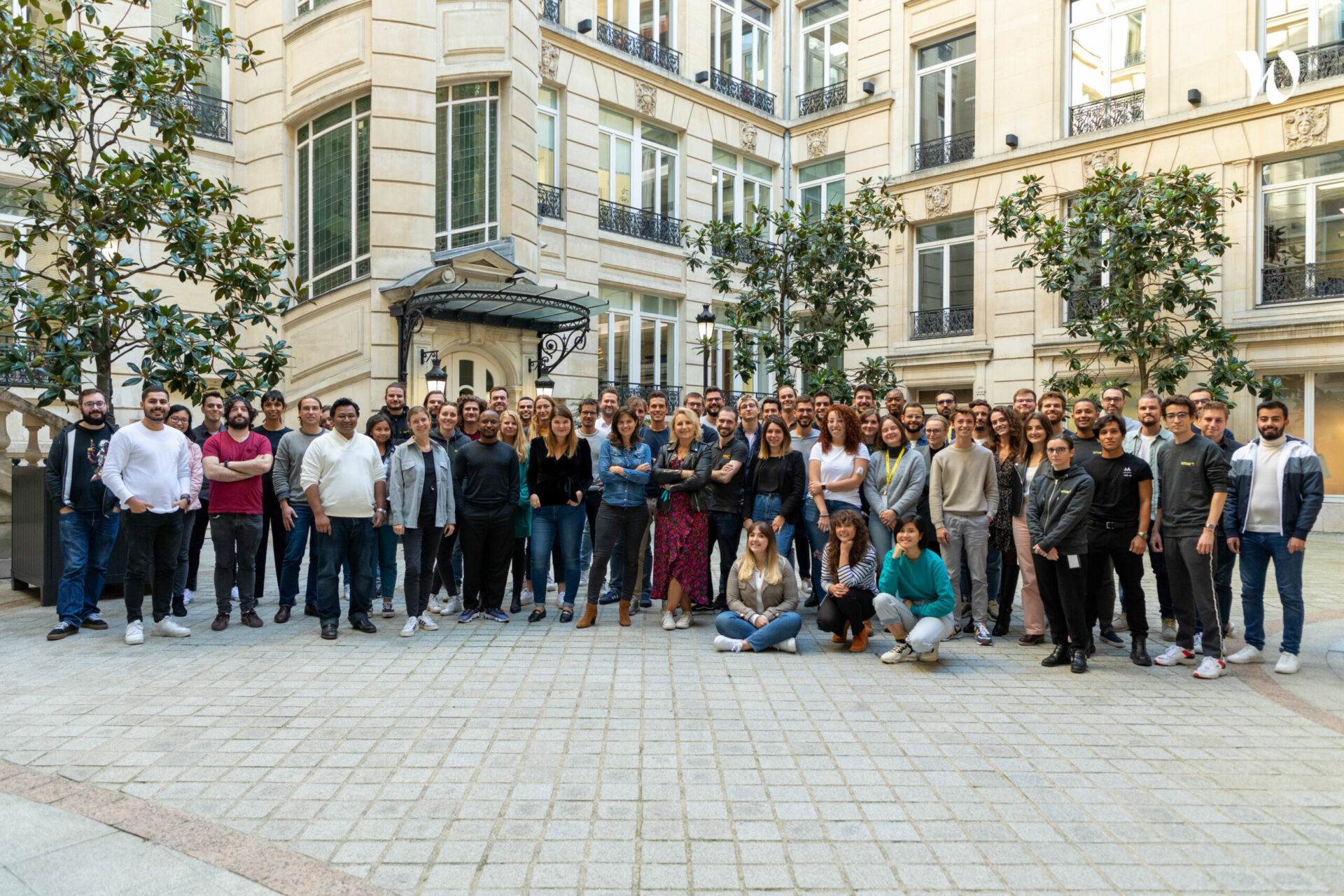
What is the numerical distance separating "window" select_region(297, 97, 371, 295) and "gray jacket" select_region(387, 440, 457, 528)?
29.5ft

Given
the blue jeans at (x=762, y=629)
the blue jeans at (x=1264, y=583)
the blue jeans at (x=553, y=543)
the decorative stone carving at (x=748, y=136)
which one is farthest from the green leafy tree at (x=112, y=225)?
the decorative stone carving at (x=748, y=136)

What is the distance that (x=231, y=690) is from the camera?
5832 mm

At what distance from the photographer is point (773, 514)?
329 inches

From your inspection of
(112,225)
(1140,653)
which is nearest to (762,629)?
(1140,653)

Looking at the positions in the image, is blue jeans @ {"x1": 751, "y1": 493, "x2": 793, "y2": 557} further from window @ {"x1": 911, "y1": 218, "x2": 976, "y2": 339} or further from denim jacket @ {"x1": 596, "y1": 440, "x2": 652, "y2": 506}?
window @ {"x1": 911, "y1": 218, "x2": 976, "y2": 339}

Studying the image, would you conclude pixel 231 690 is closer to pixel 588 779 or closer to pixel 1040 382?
pixel 588 779

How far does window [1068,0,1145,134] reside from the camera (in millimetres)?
19750

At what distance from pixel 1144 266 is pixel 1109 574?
11.3m

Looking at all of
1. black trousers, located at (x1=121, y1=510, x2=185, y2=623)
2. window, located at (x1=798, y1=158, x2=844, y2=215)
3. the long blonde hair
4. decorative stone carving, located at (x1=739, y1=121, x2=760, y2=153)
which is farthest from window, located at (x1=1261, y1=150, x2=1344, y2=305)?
black trousers, located at (x1=121, y1=510, x2=185, y2=623)

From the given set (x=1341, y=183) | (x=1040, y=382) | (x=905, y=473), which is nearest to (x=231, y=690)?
(x=905, y=473)

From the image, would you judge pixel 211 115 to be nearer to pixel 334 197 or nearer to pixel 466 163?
pixel 334 197

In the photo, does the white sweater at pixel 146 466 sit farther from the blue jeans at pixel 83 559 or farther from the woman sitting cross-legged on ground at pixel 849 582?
the woman sitting cross-legged on ground at pixel 849 582

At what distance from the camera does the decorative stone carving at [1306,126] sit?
17328mm

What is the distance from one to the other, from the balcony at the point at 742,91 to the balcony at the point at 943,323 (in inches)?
282
